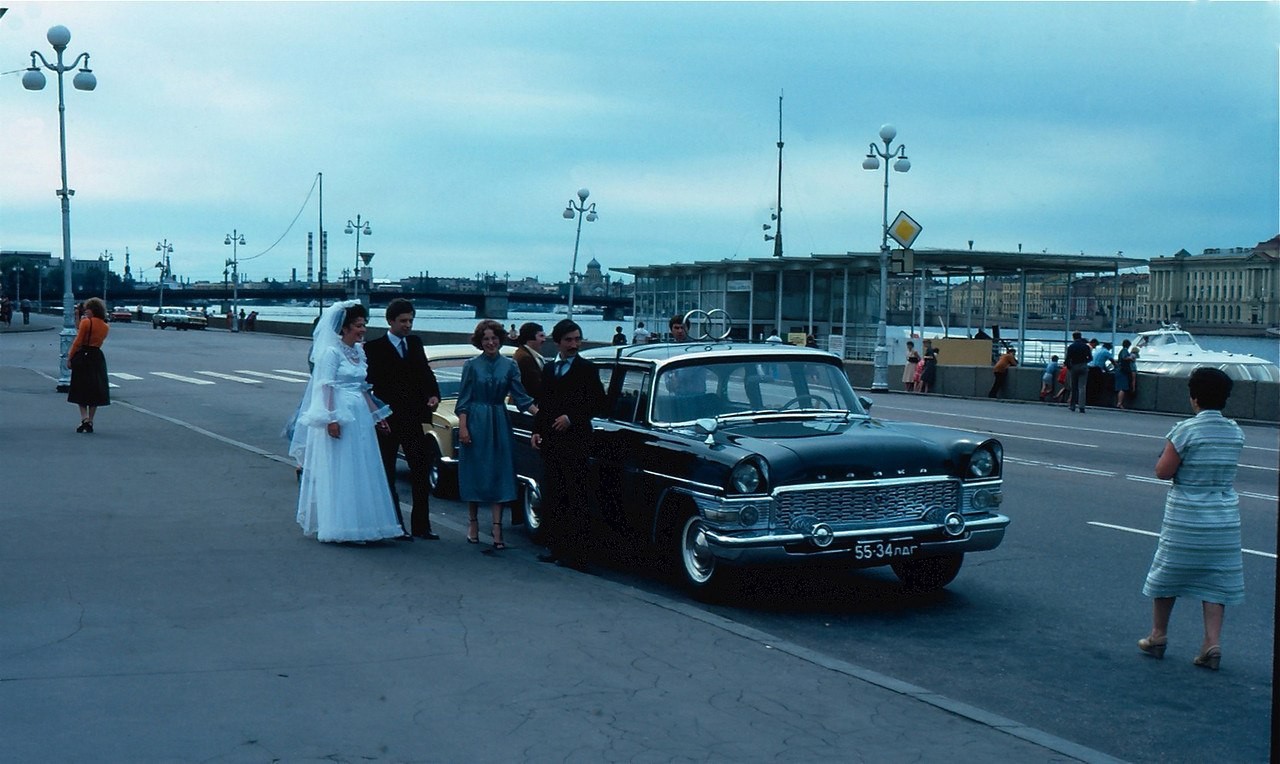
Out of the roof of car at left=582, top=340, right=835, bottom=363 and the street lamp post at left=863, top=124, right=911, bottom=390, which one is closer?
the roof of car at left=582, top=340, right=835, bottom=363

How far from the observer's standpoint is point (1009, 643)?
24.9 feet

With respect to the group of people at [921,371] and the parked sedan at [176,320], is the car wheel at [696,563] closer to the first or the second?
the group of people at [921,371]

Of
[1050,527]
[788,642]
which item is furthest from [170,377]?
[788,642]

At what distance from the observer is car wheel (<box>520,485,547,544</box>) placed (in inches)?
425

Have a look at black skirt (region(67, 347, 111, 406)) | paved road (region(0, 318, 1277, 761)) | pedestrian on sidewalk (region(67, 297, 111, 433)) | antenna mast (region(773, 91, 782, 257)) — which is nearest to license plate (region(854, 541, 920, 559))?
paved road (region(0, 318, 1277, 761))

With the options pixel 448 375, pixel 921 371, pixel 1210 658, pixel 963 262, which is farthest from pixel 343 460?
pixel 963 262

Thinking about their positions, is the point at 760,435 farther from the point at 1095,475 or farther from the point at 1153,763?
the point at 1095,475

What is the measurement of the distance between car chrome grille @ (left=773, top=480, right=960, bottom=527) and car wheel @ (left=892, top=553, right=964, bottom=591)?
2.18 ft

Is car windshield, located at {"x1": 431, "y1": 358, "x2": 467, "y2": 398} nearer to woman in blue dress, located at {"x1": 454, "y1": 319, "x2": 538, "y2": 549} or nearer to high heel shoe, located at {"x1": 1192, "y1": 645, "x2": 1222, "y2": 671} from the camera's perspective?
woman in blue dress, located at {"x1": 454, "y1": 319, "x2": 538, "y2": 549}

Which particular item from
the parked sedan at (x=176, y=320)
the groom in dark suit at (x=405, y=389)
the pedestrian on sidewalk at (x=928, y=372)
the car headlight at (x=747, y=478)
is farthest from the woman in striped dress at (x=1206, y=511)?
the parked sedan at (x=176, y=320)

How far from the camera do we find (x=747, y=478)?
26.3ft

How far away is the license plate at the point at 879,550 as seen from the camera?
817cm

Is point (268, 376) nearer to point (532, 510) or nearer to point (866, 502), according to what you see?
point (532, 510)

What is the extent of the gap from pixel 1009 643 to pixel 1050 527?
4.41m
